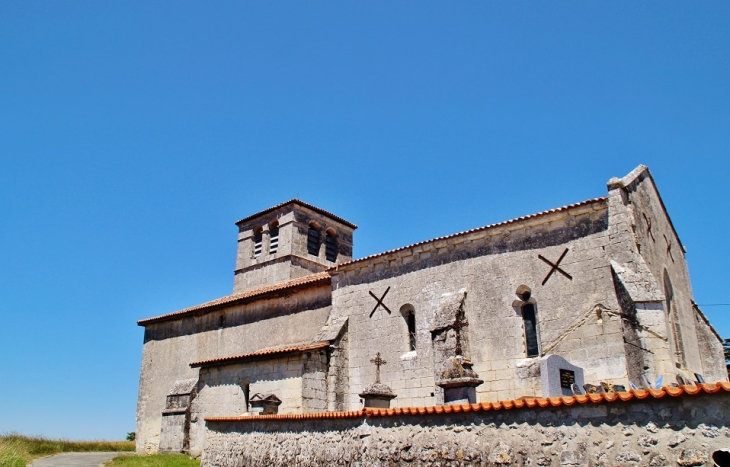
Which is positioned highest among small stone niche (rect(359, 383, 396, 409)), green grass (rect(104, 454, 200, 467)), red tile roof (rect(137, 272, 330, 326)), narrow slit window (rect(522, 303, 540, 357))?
red tile roof (rect(137, 272, 330, 326))

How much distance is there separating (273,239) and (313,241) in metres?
2.22

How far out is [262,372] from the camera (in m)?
17.7

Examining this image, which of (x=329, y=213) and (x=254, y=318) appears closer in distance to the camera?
(x=254, y=318)

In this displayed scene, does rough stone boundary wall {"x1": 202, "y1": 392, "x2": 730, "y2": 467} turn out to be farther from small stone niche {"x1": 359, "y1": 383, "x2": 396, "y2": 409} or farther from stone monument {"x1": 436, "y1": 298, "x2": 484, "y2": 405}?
small stone niche {"x1": 359, "y1": 383, "x2": 396, "y2": 409}

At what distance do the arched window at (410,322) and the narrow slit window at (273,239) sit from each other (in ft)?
46.9

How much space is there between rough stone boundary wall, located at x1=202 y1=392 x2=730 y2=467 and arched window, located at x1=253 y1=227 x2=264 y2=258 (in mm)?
20600

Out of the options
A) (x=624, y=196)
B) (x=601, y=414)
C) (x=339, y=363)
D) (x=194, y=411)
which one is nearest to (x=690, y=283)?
(x=624, y=196)

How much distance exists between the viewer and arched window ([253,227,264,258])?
31266mm

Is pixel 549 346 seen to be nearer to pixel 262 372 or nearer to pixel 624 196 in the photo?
pixel 624 196

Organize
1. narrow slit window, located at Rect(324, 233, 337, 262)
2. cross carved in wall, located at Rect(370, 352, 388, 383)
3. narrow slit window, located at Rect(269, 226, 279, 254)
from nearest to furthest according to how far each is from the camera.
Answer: cross carved in wall, located at Rect(370, 352, 388, 383) < narrow slit window, located at Rect(269, 226, 279, 254) < narrow slit window, located at Rect(324, 233, 337, 262)

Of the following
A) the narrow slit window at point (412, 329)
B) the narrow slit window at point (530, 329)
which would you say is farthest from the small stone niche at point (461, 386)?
the narrow slit window at point (412, 329)

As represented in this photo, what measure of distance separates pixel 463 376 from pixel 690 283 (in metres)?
12.2


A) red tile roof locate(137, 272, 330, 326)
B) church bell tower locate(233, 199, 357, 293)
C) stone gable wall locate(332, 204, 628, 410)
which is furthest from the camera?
church bell tower locate(233, 199, 357, 293)

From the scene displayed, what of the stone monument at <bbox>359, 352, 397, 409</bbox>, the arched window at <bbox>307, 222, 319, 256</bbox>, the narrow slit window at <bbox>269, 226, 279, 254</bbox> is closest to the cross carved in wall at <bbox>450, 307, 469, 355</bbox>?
the stone monument at <bbox>359, 352, 397, 409</bbox>
